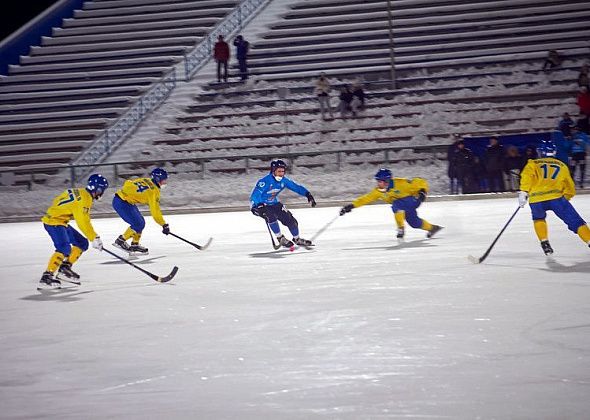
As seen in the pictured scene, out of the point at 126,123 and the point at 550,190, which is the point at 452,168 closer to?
the point at 126,123

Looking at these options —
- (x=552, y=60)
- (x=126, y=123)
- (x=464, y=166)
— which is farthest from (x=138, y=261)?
(x=552, y=60)

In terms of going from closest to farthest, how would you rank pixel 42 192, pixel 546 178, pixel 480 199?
pixel 546 178 < pixel 480 199 < pixel 42 192

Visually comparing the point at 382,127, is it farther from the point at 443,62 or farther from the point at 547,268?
the point at 547,268

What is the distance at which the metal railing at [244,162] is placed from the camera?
77.2 ft

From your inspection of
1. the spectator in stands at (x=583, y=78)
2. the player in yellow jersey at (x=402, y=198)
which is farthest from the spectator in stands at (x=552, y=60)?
the player in yellow jersey at (x=402, y=198)

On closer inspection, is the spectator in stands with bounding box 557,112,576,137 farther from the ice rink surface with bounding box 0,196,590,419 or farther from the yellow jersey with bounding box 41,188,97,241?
the yellow jersey with bounding box 41,188,97,241

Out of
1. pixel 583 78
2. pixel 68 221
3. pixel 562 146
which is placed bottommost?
pixel 562 146

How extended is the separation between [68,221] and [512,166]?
13463 mm

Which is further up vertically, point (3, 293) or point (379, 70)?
point (379, 70)

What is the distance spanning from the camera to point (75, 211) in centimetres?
977

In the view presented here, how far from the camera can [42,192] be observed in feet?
78.5

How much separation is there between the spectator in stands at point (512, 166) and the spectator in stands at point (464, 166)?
75 cm

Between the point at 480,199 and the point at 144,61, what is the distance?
14.4 m

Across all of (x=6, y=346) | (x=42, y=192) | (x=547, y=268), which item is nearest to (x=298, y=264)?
(x=547, y=268)
